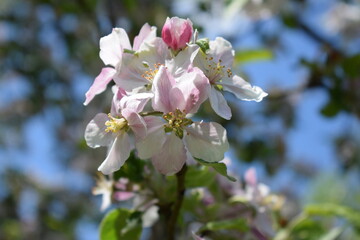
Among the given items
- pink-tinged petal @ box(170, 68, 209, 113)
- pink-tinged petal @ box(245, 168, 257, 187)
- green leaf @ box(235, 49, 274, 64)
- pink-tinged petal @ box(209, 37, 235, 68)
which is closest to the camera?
pink-tinged petal @ box(170, 68, 209, 113)

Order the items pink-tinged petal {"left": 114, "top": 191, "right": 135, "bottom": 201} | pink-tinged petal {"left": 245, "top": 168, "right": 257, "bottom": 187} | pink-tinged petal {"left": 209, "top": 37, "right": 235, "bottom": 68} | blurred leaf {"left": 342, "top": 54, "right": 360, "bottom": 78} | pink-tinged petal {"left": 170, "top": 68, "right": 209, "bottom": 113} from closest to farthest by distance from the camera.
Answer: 1. pink-tinged petal {"left": 170, "top": 68, "right": 209, "bottom": 113}
2. pink-tinged petal {"left": 209, "top": 37, "right": 235, "bottom": 68}
3. pink-tinged petal {"left": 114, "top": 191, "right": 135, "bottom": 201}
4. pink-tinged petal {"left": 245, "top": 168, "right": 257, "bottom": 187}
5. blurred leaf {"left": 342, "top": 54, "right": 360, "bottom": 78}

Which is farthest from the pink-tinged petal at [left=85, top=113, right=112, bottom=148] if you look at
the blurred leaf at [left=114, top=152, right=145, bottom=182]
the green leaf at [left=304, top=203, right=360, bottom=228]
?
the green leaf at [left=304, top=203, right=360, bottom=228]

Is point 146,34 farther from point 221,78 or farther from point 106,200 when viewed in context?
point 106,200

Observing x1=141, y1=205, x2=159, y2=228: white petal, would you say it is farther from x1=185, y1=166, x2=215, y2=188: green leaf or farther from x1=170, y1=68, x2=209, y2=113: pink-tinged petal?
x1=170, y1=68, x2=209, y2=113: pink-tinged petal

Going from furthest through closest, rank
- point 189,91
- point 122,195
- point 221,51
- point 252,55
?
point 252,55
point 122,195
point 221,51
point 189,91

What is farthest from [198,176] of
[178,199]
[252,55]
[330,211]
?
[252,55]

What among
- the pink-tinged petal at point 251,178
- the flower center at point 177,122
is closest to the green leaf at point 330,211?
the pink-tinged petal at point 251,178

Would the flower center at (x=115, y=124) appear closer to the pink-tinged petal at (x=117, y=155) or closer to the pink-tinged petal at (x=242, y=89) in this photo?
the pink-tinged petal at (x=117, y=155)
